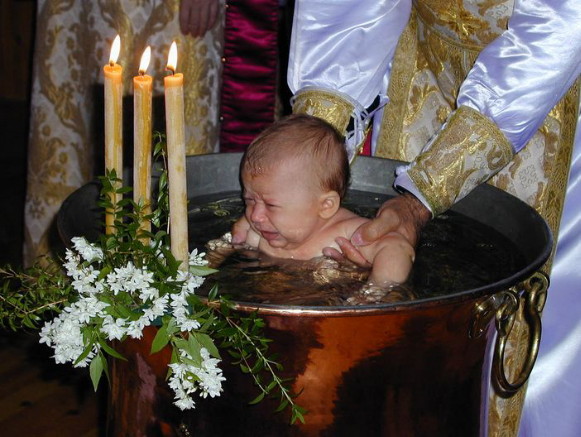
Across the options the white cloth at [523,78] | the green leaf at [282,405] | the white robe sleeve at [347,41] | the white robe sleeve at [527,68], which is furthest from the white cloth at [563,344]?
the green leaf at [282,405]

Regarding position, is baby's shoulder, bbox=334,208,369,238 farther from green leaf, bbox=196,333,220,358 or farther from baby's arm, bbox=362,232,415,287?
green leaf, bbox=196,333,220,358

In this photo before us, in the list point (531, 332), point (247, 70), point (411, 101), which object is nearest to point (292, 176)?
point (411, 101)

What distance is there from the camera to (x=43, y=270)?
42.6 inches

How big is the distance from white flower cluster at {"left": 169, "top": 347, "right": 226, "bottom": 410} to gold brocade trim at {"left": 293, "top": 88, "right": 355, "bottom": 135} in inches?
28.2

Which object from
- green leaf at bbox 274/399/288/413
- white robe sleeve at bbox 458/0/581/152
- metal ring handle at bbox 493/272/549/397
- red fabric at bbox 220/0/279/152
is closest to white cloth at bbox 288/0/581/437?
white robe sleeve at bbox 458/0/581/152

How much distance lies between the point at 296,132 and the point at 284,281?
26cm

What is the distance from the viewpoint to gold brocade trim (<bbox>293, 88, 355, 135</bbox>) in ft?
5.48

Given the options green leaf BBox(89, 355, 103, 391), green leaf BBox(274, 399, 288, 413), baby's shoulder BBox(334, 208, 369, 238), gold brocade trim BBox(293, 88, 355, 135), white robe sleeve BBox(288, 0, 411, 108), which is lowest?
baby's shoulder BBox(334, 208, 369, 238)

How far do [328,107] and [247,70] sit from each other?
3.52 feet

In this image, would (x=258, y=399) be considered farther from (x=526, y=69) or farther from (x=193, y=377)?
(x=526, y=69)

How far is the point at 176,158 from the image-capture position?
36.7 inches

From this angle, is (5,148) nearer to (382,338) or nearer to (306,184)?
(306,184)

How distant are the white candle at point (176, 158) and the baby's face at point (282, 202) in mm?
526

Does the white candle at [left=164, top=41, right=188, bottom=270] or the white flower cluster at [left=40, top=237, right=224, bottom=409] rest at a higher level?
the white candle at [left=164, top=41, right=188, bottom=270]
